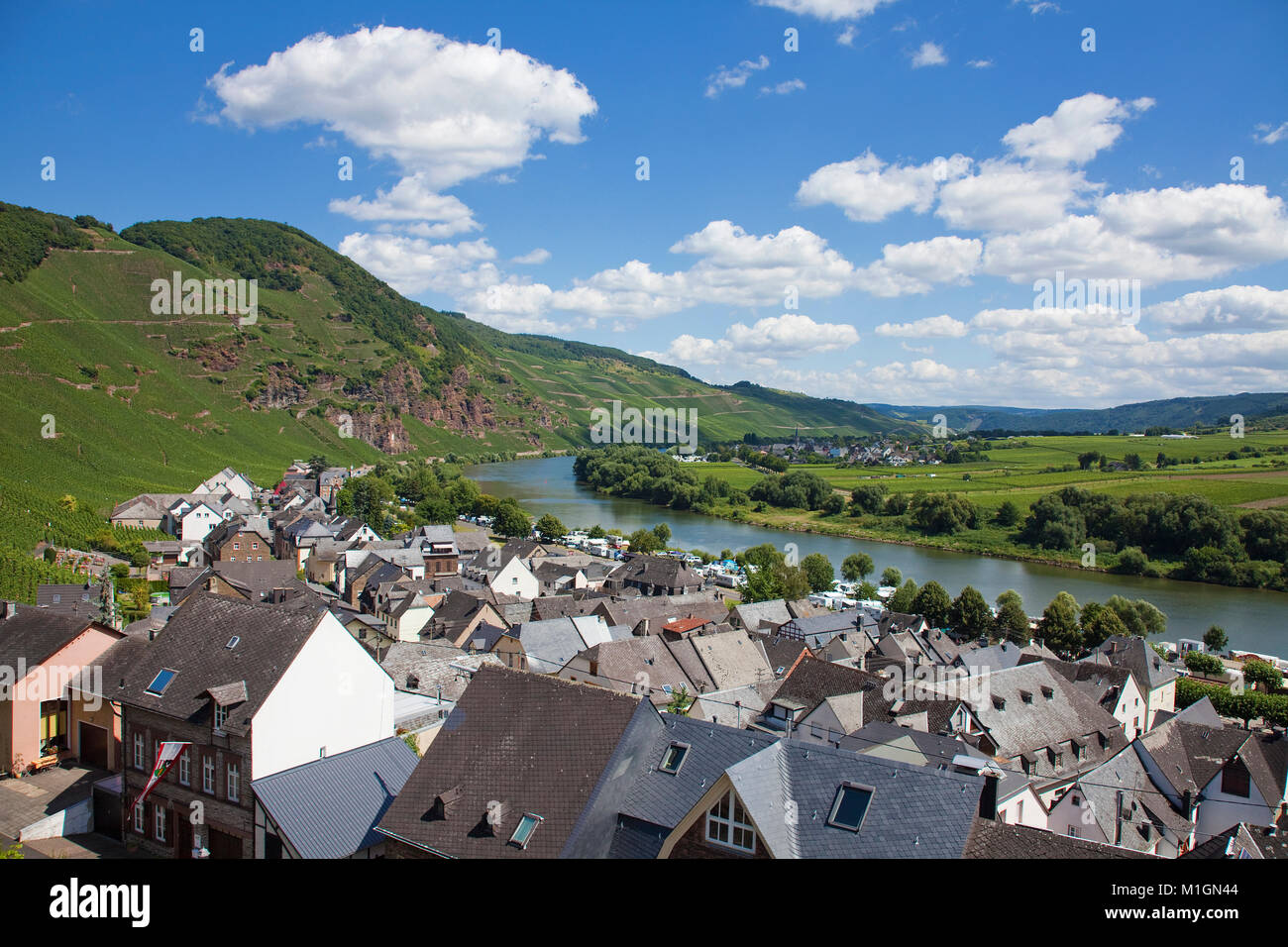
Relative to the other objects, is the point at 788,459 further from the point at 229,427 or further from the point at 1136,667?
the point at 1136,667

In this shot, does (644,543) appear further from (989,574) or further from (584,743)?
(584,743)

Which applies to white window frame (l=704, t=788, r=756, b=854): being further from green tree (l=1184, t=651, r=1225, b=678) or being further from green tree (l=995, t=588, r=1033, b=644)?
green tree (l=995, t=588, r=1033, b=644)

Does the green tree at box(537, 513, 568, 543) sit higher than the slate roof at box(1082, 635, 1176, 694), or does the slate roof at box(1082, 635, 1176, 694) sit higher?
the green tree at box(537, 513, 568, 543)

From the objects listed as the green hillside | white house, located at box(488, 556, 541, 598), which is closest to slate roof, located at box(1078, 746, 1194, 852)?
white house, located at box(488, 556, 541, 598)

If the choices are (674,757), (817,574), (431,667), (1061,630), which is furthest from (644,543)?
(674,757)
